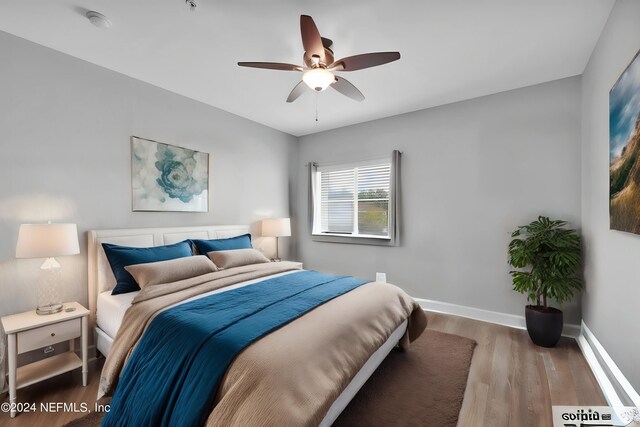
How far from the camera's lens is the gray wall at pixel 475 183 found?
9.74ft

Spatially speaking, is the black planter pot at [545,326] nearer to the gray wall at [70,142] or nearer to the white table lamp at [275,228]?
the white table lamp at [275,228]

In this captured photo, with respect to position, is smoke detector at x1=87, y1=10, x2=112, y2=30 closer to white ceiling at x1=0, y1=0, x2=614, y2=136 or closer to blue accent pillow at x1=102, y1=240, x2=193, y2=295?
white ceiling at x1=0, y1=0, x2=614, y2=136

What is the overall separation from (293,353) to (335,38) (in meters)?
2.26

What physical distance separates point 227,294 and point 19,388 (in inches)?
60.4

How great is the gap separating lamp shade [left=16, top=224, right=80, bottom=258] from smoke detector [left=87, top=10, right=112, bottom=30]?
4.93 feet

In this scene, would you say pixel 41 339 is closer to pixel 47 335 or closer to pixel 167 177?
pixel 47 335

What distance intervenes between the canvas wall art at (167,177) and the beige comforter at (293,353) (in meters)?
1.18

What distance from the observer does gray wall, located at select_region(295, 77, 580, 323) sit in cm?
297

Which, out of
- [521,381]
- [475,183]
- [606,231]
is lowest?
[521,381]

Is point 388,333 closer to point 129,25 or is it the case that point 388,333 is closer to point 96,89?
point 129,25

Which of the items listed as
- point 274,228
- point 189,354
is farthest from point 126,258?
point 274,228

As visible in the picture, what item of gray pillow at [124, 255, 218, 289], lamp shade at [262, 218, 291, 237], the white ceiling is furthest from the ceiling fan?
lamp shade at [262, 218, 291, 237]

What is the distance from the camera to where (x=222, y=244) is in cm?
332

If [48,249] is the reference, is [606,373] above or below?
below
